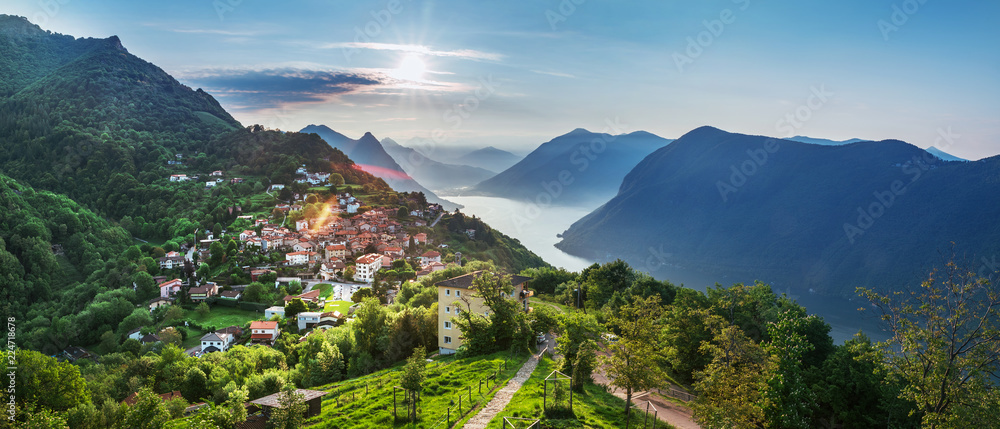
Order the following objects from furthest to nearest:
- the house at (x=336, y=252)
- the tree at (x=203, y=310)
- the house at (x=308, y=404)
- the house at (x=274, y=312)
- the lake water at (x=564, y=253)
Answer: the house at (x=336, y=252) → the lake water at (x=564, y=253) → the tree at (x=203, y=310) → the house at (x=274, y=312) → the house at (x=308, y=404)

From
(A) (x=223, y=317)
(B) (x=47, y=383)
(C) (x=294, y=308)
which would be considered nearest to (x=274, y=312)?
(C) (x=294, y=308)

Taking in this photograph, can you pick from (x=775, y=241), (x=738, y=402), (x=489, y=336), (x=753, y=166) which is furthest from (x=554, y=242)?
(x=738, y=402)

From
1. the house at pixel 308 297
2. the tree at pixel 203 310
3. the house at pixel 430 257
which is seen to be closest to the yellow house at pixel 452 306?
the house at pixel 308 297

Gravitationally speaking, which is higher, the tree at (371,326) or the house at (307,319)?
the tree at (371,326)

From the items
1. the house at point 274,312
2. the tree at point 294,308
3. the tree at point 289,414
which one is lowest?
the house at point 274,312

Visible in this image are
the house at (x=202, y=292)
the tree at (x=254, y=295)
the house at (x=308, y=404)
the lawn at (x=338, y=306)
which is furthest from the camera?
the house at (x=202, y=292)

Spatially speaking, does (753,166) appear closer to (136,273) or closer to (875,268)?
(875,268)

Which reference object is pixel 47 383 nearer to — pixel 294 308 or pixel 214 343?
pixel 214 343

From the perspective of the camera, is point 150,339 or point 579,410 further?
point 150,339

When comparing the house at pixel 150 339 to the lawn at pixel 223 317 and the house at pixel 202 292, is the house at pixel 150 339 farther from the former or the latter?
the house at pixel 202 292
